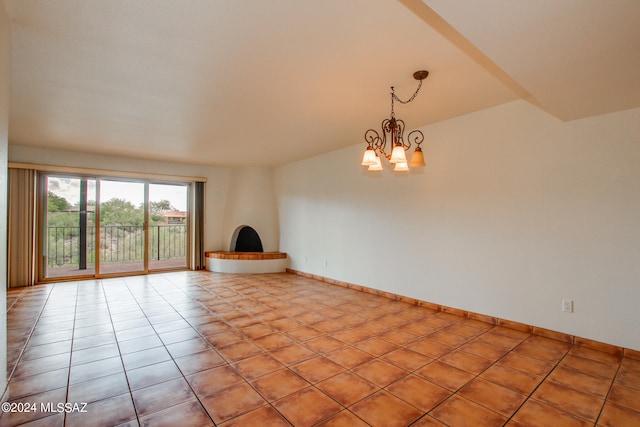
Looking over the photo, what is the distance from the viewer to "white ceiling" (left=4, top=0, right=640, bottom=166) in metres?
1.64

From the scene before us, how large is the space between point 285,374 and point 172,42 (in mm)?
2603

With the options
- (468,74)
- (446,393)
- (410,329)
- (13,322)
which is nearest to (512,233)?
(410,329)

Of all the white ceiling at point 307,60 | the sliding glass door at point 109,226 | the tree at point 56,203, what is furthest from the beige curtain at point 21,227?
the white ceiling at point 307,60

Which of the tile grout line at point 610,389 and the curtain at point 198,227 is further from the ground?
the curtain at point 198,227

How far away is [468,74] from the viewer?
2.65 meters

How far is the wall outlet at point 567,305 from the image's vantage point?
9.73 feet

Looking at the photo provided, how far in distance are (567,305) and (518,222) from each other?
0.91 m

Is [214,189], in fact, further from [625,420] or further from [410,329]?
[625,420]

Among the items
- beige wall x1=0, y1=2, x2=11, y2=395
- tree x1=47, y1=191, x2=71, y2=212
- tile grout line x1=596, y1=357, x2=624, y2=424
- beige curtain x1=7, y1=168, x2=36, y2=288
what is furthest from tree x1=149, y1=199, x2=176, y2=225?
tile grout line x1=596, y1=357, x2=624, y2=424

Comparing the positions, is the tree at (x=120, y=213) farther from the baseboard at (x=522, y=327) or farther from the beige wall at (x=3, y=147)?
the baseboard at (x=522, y=327)

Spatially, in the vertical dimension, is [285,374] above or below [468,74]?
below

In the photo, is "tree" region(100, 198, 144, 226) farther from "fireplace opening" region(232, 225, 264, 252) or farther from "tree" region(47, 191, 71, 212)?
"fireplace opening" region(232, 225, 264, 252)

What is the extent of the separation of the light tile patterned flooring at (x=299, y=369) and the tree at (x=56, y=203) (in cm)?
214

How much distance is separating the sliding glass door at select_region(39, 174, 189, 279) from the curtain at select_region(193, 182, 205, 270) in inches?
9.3
